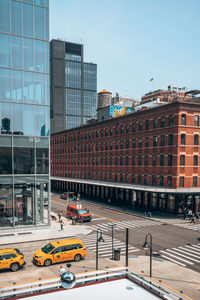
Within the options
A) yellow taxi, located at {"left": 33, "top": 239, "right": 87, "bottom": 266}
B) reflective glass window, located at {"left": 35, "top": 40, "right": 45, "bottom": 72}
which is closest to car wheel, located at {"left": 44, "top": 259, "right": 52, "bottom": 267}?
yellow taxi, located at {"left": 33, "top": 239, "right": 87, "bottom": 266}

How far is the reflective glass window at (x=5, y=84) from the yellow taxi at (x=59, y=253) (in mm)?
19903

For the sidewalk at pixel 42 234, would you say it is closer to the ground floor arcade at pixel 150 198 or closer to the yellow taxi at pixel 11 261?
the yellow taxi at pixel 11 261

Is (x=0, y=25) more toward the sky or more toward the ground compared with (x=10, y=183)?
more toward the sky

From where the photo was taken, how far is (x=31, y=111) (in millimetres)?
37375

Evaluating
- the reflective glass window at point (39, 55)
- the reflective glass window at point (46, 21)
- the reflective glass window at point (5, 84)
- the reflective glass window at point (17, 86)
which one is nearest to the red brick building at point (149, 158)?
the reflective glass window at point (39, 55)

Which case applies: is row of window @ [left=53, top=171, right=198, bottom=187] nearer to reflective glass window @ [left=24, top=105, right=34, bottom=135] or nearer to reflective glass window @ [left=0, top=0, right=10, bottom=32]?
reflective glass window @ [left=24, top=105, right=34, bottom=135]

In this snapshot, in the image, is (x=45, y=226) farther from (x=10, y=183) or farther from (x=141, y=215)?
(x=141, y=215)

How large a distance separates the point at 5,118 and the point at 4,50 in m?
8.69

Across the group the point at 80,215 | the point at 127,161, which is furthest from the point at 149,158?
the point at 80,215

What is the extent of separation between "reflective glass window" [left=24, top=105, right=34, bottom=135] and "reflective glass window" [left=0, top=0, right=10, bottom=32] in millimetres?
10147

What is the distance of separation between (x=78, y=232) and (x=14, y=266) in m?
14.1

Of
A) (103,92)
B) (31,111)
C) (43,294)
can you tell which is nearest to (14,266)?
(43,294)

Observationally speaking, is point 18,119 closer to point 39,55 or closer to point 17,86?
point 17,86

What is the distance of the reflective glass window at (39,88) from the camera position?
3800 centimetres
